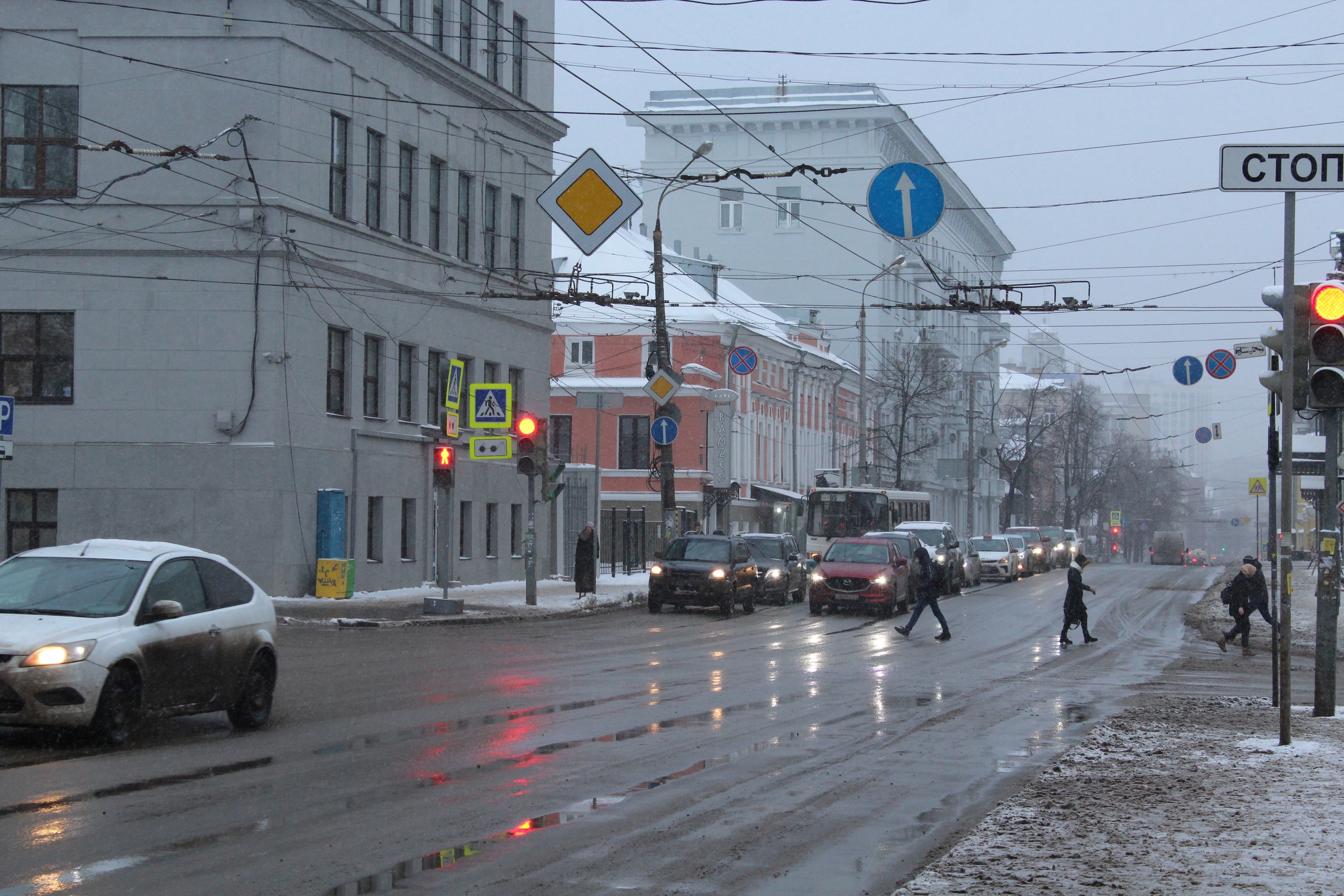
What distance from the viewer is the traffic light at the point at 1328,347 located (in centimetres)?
1191

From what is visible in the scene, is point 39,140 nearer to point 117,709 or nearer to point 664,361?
point 664,361

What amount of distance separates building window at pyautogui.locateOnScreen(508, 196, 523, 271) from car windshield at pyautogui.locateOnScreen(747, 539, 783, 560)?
10.2 metres

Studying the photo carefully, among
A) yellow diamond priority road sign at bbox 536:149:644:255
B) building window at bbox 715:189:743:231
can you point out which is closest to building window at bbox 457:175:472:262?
yellow diamond priority road sign at bbox 536:149:644:255

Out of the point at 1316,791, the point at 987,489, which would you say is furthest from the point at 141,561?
the point at 987,489

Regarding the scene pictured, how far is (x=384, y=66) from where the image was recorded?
3488cm

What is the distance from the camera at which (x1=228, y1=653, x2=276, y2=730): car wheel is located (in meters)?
12.9

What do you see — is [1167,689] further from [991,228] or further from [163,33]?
[991,228]

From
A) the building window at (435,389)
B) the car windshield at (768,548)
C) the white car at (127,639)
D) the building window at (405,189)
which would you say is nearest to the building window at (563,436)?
the car windshield at (768,548)

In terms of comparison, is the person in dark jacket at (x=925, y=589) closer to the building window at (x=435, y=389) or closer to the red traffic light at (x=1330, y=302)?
A: the building window at (x=435, y=389)

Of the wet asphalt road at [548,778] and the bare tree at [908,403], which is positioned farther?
the bare tree at [908,403]

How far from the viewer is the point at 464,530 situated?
39812 millimetres

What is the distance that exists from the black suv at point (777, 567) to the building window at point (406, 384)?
8903 mm

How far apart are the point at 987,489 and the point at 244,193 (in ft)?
293

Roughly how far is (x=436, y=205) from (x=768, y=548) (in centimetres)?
1209
